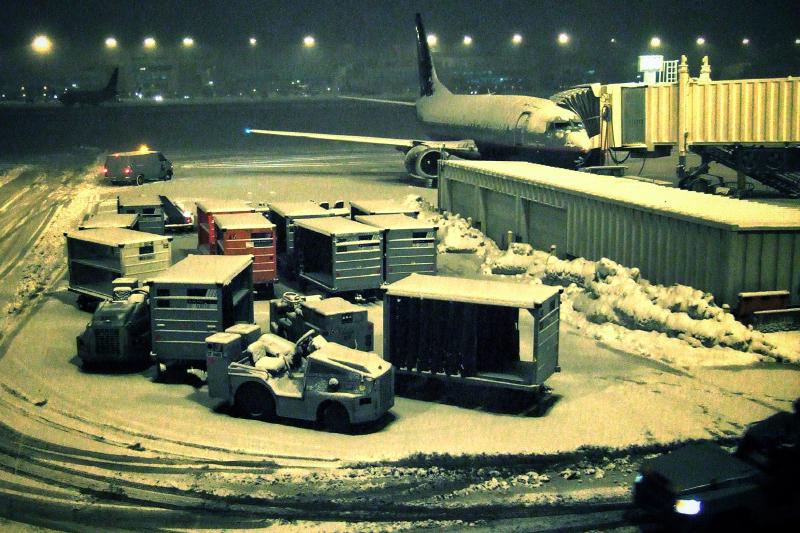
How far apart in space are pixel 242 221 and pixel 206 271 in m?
7.13

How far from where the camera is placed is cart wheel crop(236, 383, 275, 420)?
1788cm

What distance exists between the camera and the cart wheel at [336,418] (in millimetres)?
17203

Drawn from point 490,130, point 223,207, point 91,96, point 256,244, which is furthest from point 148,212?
point 91,96

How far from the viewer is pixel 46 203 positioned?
4719cm

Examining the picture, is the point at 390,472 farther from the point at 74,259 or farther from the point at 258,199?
the point at 258,199

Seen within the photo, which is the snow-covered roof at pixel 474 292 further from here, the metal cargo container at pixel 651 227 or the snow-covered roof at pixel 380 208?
the snow-covered roof at pixel 380 208

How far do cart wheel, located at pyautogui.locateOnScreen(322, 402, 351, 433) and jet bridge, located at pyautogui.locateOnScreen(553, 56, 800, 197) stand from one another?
93.7ft

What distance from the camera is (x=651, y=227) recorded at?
25.3m

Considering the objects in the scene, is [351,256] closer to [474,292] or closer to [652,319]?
[474,292]

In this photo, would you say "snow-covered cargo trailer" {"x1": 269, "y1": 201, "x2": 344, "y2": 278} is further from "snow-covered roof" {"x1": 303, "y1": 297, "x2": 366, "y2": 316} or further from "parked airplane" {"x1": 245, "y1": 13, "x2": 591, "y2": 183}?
"parked airplane" {"x1": 245, "y1": 13, "x2": 591, "y2": 183}

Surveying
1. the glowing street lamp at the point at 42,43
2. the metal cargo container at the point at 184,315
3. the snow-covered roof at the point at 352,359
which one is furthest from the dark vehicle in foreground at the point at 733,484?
the glowing street lamp at the point at 42,43

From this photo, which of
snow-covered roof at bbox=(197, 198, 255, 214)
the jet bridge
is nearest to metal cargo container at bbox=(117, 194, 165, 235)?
snow-covered roof at bbox=(197, 198, 255, 214)

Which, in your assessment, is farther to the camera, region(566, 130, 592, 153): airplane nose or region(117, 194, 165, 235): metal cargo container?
region(566, 130, 592, 153): airplane nose

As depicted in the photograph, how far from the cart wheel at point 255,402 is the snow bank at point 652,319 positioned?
9016mm
